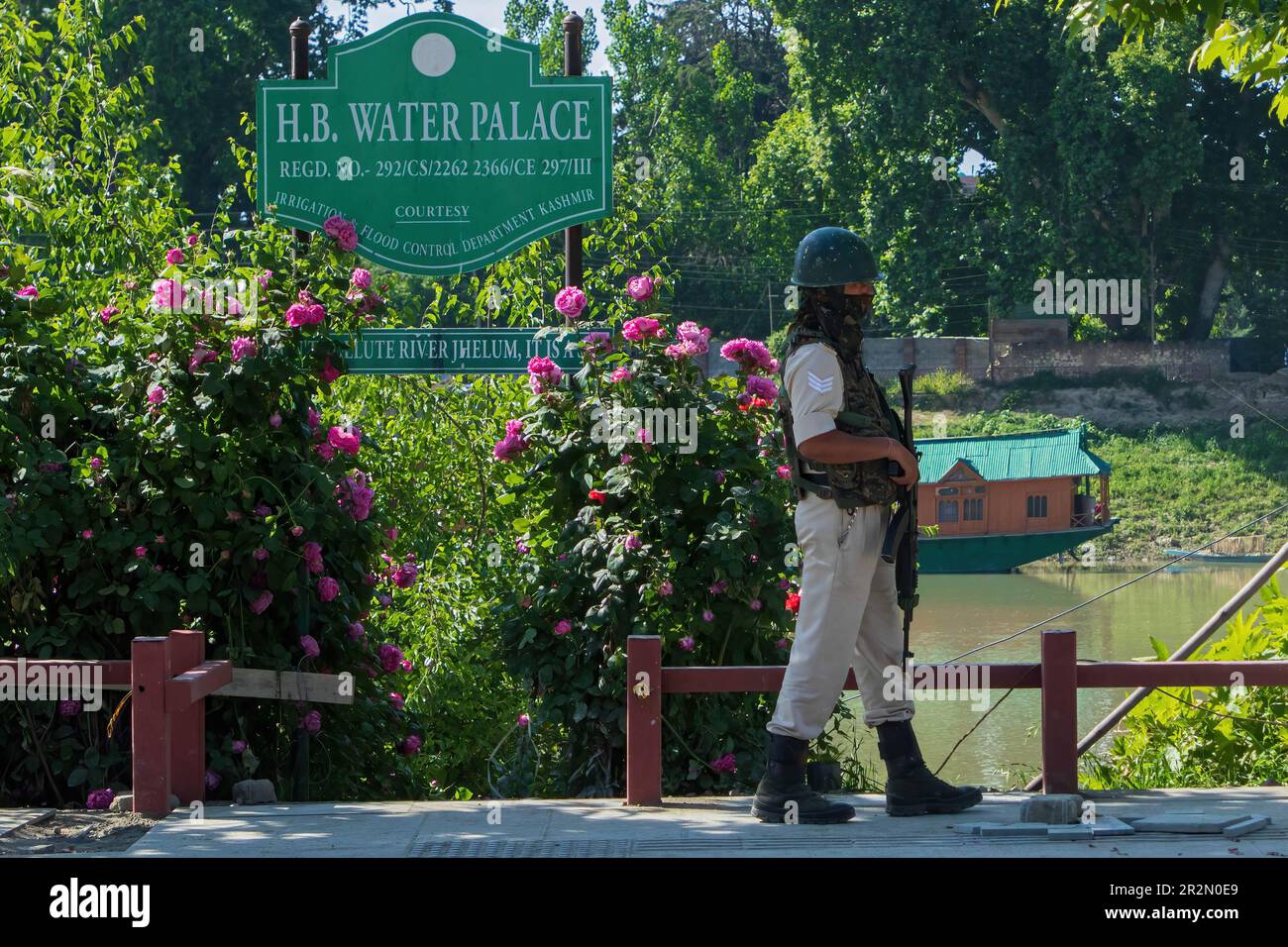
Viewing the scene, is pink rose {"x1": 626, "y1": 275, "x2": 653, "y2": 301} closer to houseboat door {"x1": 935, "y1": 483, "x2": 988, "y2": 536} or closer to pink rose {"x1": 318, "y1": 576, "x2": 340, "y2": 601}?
pink rose {"x1": 318, "y1": 576, "x2": 340, "y2": 601}

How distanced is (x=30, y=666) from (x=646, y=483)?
2662 mm

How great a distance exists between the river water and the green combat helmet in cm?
340

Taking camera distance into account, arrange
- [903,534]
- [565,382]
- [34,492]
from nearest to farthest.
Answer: [903,534] < [34,492] < [565,382]

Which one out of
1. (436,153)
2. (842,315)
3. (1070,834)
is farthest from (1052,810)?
(436,153)

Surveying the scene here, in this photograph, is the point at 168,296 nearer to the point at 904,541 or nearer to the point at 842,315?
the point at 842,315

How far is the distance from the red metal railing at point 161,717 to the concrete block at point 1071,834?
124 inches

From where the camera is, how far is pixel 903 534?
6039mm

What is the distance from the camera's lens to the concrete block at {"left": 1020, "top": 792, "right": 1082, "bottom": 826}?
5.69 m

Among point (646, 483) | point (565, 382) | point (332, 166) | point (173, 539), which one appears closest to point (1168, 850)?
point (646, 483)

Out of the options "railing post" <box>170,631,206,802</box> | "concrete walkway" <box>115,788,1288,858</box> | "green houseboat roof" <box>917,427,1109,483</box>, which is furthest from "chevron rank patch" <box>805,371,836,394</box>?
"green houseboat roof" <box>917,427,1109,483</box>

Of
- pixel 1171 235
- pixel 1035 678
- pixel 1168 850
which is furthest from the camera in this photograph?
pixel 1171 235

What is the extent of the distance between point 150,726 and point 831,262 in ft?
9.98

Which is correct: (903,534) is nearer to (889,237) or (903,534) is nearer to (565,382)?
(565,382)

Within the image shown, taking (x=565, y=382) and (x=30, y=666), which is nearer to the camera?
(x=30, y=666)
